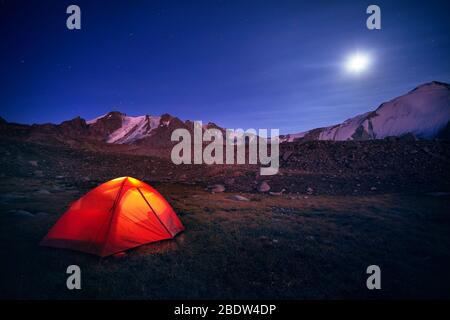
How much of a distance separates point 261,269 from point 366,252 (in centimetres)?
276

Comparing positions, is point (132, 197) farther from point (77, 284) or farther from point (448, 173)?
point (448, 173)

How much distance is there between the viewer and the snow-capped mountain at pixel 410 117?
1014 inches

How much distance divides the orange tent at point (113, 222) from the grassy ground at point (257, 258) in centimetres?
24

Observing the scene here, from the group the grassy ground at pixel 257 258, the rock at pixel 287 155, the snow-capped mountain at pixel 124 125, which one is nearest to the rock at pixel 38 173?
the grassy ground at pixel 257 258

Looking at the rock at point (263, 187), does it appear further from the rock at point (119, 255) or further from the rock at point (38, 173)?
the rock at point (38, 173)

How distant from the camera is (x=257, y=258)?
534cm

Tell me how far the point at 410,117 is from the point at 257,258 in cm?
3603

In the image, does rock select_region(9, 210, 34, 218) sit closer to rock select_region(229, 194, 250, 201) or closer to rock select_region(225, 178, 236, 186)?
rock select_region(229, 194, 250, 201)

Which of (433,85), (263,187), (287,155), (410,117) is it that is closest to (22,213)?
(263,187)

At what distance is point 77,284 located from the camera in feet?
14.3

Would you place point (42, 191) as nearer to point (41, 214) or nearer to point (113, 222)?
point (41, 214)

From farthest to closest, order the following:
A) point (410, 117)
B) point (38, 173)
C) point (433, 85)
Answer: point (433, 85) < point (410, 117) < point (38, 173)
